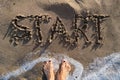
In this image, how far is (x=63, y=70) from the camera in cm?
601

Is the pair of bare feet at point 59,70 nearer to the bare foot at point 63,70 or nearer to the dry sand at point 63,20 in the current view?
the bare foot at point 63,70

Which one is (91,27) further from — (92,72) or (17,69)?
(17,69)

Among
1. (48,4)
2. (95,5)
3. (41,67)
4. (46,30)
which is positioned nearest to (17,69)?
(41,67)

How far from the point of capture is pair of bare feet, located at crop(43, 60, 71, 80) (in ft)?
19.7

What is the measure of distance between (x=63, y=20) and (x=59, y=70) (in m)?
0.78

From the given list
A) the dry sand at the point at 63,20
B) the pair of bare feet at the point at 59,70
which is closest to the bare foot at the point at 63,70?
the pair of bare feet at the point at 59,70

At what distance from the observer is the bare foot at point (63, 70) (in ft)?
19.7

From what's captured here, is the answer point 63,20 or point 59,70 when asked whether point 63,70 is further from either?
point 63,20

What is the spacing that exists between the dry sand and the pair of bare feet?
0.52 ft

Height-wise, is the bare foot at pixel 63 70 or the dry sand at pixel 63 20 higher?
the dry sand at pixel 63 20

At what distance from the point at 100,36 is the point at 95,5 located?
48 centimetres

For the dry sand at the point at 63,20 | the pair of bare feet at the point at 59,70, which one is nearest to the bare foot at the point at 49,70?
the pair of bare feet at the point at 59,70

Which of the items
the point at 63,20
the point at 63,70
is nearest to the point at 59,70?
the point at 63,70

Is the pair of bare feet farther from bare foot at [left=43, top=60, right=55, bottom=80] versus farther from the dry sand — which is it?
the dry sand
